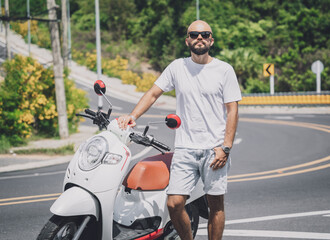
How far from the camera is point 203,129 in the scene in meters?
3.61

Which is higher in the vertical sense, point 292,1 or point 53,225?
point 292,1

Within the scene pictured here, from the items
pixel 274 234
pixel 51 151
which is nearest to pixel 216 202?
pixel 274 234

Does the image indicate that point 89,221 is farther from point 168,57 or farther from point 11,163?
point 168,57

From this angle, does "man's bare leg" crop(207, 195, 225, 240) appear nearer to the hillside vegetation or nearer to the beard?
the beard

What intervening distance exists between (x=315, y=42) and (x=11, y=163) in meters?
33.3

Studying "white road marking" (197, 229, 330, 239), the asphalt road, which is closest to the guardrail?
the asphalt road

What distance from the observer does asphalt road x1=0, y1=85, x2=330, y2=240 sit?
501 cm

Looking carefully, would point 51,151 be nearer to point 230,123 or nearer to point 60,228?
point 60,228

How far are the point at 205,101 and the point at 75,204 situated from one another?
1264 mm

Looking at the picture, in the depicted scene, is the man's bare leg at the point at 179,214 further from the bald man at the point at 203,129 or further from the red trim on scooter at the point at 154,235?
the red trim on scooter at the point at 154,235

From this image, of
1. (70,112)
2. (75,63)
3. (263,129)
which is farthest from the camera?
(75,63)

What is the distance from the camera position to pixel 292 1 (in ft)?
149

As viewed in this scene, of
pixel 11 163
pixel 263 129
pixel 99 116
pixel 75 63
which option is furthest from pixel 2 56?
pixel 99 116

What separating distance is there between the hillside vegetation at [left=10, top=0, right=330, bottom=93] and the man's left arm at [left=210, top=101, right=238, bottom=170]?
3043cm
